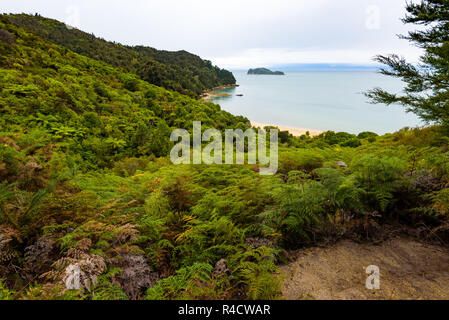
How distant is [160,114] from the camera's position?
71.8 ft

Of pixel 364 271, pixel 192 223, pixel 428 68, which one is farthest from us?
pixel 428 68

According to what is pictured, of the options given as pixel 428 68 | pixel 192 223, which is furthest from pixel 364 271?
pixel 428 68

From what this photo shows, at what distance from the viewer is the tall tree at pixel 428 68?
751cm

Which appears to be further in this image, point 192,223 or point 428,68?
point 428,68

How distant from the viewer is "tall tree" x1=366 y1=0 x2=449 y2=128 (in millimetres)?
7505

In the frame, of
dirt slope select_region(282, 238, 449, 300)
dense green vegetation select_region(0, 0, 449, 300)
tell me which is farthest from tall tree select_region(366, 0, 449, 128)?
dirt slope select_region(282, 238, 449, 300)

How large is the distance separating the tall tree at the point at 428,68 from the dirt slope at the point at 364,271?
7448mm

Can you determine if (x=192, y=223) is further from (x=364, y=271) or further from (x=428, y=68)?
(x=428, y=68)

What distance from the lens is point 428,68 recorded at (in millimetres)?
8117

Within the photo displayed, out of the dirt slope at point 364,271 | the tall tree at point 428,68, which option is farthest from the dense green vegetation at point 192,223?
the tall tree at point 428,68

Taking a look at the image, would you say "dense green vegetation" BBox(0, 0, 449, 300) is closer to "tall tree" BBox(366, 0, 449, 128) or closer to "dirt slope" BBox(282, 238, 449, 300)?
"dirt slope" BBox(282, 238, 449, 300)

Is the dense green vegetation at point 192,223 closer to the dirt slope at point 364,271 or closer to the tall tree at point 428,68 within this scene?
Answer: the dirt slope at point 364,271

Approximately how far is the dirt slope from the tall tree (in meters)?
7.45

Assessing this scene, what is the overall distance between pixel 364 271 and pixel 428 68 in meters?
9.78
